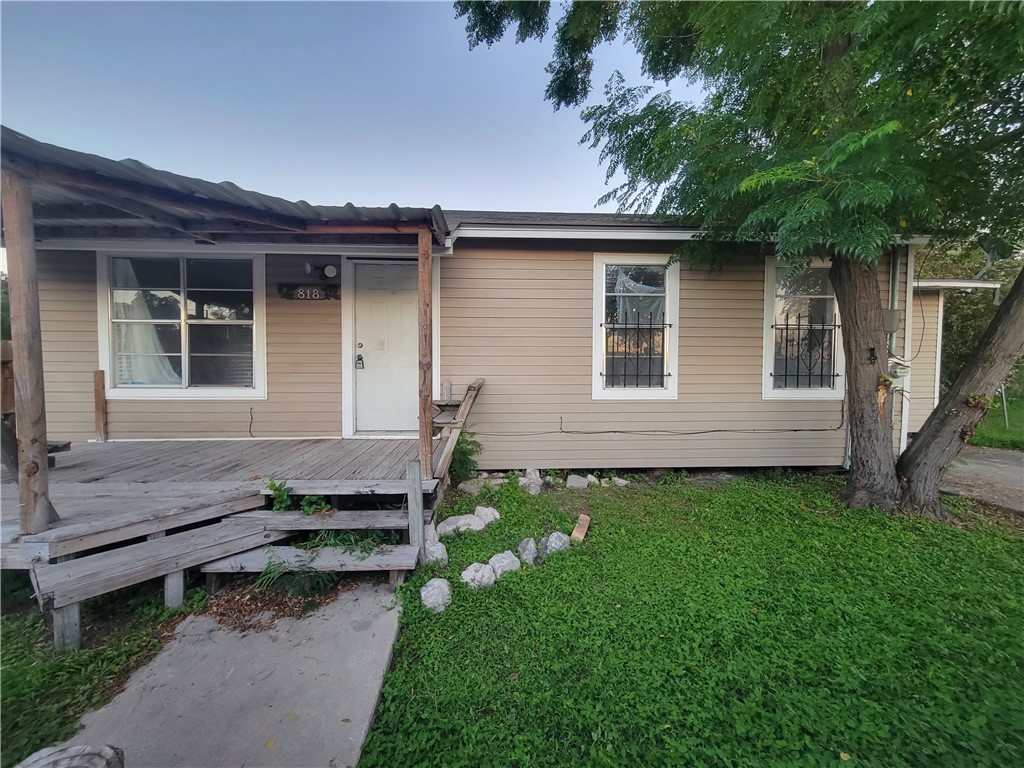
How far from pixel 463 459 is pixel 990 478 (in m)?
6.43

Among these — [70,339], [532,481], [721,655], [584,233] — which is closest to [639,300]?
[584,233]

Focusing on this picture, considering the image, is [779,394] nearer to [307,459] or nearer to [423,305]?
[423,305]

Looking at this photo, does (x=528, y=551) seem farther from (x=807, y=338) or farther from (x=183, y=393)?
(x=807, y=338)

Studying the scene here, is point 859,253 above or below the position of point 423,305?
above

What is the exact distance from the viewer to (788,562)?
2.90 meters

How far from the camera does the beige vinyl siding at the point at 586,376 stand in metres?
4.53

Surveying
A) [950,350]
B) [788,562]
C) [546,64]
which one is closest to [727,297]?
[788,562]

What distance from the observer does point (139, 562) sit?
2.29 metres

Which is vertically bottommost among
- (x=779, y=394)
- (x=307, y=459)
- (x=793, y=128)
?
(x=307, y=459)

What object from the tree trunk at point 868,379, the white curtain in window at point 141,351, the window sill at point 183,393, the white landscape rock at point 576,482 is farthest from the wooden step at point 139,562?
the tree trunk at point 868,379

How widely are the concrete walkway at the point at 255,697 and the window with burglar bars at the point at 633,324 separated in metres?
3.43

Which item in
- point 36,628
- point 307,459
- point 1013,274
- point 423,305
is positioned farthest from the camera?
point 1013,274

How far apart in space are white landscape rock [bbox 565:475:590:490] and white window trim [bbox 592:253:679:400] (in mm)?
942

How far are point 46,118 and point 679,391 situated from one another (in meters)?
6.81
